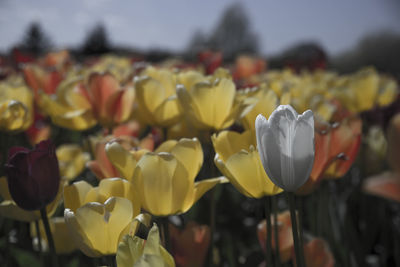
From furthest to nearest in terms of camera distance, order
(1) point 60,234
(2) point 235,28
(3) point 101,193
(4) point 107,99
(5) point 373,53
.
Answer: (2) point 235,28 → (5) point 373,53 → (4) point 107,99 → (1) point 60,234 → (3) point 101,193

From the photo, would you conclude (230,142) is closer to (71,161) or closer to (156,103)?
(156,103)

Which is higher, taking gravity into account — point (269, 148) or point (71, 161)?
point (269, 148)

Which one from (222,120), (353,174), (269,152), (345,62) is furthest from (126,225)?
(345,62)

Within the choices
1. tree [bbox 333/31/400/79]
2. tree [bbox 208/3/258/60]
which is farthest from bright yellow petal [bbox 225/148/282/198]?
tree [bbox 208/3/258/60]

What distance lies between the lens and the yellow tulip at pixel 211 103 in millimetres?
817

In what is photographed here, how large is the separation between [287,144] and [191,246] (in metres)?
0.37

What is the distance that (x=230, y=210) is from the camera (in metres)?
1.60

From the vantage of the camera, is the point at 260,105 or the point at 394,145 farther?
the point at 260,105

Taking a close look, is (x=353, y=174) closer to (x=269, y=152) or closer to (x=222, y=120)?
(x=222, y=120)

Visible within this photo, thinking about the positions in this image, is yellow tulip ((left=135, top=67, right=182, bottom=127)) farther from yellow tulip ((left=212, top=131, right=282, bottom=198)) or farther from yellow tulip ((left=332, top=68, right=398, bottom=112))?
yellow tulip ((left=332, top=68, right=398, bottom=112))

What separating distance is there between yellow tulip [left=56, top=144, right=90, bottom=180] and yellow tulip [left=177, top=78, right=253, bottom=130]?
1.32 ft

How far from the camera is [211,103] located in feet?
2.70

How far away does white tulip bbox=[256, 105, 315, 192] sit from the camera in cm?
51

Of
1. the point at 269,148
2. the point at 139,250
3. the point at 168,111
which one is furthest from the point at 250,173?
the point at 168,111
